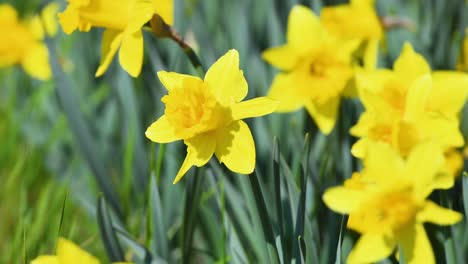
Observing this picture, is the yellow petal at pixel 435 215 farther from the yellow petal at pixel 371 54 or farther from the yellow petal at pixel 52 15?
the yellow petal at pixel 52 15

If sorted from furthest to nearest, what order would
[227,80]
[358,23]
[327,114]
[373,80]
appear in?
[358,23], [327,114], [373,80], [227,80]

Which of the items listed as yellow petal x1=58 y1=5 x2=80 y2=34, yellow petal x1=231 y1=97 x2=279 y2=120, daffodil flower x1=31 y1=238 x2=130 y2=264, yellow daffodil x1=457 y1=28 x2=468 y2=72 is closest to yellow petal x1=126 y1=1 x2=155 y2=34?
yellow petal x1=58 y1=5 x2=80 y2=34

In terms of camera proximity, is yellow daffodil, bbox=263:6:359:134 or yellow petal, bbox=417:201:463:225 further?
yellow daffodil, bbox=263:6:359:134

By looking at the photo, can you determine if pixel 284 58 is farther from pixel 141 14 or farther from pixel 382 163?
pixel 382 163

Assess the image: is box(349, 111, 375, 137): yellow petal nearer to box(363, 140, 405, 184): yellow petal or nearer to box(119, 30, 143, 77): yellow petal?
box(363, 140, 405, 184): yellow petal

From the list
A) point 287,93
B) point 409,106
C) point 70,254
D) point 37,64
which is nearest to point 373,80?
point 409,106

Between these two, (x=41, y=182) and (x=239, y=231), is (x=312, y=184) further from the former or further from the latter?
(x=41, y=182)
